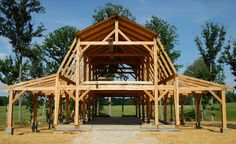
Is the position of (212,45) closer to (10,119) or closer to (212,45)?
(212,45)

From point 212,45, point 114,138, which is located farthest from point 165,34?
point 114,138

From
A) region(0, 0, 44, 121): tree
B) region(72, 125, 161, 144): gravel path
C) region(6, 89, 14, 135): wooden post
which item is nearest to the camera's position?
region(72, 125, 161, 144): gravel path

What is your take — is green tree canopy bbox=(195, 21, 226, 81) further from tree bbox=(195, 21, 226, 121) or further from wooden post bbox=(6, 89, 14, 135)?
wooden post bbox=(6, 89, 14, 135)

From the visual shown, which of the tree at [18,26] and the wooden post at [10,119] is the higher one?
the tree at [18,26]

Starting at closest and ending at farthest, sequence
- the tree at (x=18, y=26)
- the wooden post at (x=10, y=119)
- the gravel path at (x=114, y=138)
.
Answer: the gravel path at (x=114, y=138) < the wooden post at (x=10, y=119) < the tree at (x=18, y=26)

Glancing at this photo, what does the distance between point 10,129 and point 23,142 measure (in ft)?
16.3

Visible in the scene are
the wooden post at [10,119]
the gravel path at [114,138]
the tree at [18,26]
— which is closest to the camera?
the gravel path at [114,138]

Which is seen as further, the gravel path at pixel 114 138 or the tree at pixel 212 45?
the tree at pixel 212 45

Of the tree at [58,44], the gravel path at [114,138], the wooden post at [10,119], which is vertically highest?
the tree at [58,44]

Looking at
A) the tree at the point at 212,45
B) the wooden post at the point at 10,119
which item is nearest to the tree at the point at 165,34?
the tree at the point at 212,45

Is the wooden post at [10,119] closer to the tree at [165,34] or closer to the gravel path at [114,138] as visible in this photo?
the gravel path at [114,138]

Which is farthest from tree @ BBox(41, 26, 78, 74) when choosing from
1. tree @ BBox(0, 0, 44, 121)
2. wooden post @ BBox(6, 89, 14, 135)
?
wooden post @ BBox(6, 89, 14, 135)

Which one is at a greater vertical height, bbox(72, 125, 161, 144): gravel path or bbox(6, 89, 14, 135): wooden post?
bbox(6, 89, 14, 135): wooden post

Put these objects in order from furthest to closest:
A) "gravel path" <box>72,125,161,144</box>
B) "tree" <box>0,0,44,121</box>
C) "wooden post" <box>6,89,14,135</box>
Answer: "tree" <box>0,0,44,121</box> → "wooden post" <box>6,89,14,135</box> → "gravel path" <box>72,125,161,144</box>
